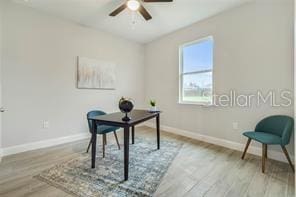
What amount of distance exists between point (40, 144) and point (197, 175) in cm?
285

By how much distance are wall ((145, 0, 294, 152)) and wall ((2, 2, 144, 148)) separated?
82.6 inches

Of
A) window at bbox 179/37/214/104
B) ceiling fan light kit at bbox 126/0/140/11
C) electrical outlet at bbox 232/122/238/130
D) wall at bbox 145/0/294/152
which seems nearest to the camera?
ceiling fan light kit at bbox 126/0/140/11

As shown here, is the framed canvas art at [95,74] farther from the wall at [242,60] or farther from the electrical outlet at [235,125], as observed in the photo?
the electrical outlet at [235,125]

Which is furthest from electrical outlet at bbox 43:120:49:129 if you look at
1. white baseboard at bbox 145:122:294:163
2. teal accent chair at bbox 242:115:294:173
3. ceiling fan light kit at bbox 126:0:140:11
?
teal accent chair at bbox 242:115:294:173

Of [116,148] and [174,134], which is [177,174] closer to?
[116,148]

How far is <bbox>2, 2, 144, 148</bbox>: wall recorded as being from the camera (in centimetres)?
295

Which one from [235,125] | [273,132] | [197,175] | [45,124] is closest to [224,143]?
[235,125]

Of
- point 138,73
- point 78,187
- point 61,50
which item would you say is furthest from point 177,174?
point 138,73

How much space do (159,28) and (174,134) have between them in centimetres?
261

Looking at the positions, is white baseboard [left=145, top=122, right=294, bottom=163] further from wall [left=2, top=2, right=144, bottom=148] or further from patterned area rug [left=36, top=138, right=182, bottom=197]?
wall [left=2, top=2, right=144, bottom=148]

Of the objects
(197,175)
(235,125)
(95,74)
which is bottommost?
(197,175)

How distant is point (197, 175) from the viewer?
2.28m

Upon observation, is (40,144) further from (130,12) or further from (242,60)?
(242,60)

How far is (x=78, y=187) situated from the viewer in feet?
6.42
